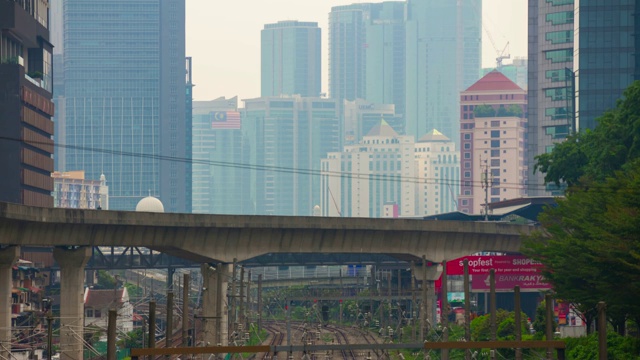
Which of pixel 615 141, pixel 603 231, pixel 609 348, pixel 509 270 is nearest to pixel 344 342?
pixel 509 270

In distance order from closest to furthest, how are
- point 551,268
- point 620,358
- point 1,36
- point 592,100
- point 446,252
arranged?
point 620,358
point 551,268
point 446,252
point 1,36
point 592,100

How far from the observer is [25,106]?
16162 cm

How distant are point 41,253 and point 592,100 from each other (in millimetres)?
72647

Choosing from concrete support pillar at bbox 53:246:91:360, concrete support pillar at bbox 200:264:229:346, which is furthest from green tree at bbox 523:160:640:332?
concrete support pillar at bbox 53:246:91:360

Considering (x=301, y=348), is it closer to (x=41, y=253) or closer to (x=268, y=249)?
(x=268, y=249)

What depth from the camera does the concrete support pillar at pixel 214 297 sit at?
10569 cm

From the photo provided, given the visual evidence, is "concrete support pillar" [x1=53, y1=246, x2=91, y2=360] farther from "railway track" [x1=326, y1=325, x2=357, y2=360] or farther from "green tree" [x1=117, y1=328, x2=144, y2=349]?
"green tree" [x1=117, y1=328, x2=144, y2=349]

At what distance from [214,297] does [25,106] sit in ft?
199

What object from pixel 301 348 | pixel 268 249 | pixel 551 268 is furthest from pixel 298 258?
pixel 301 348

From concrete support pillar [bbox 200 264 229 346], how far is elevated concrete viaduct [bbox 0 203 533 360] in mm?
94

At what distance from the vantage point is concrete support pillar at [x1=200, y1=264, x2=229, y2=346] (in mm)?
105688

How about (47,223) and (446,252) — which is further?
(446,252)

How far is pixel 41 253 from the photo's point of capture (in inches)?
7047

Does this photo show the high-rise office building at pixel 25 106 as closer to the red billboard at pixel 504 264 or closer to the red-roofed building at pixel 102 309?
the red-roofed building at pixel 102 309
